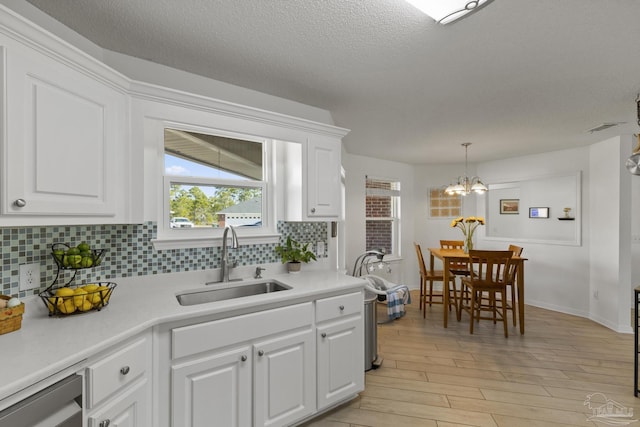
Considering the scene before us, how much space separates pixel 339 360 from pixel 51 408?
159cm

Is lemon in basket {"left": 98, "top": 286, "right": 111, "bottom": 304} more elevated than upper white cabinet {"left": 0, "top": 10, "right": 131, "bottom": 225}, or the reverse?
upper white cabinet {"left": 0, "top": 10, "right": 131, "bottom": 225}

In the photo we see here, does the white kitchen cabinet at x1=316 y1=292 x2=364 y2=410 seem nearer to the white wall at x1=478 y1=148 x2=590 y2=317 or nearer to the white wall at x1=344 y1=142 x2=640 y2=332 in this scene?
the white wall at x1=344 y1=142 x2=640 y2=332

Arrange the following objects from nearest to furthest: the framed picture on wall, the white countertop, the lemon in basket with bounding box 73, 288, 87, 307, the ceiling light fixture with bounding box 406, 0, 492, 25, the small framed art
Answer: the white countertop, the ceiling light fixture with bounding box 406, 0, 492, 25, the lemon in basket with bounding box 73, 288, 87, 307, the small framed art, the framed picture on wall

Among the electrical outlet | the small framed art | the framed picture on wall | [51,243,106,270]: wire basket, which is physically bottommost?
the electrical outlet

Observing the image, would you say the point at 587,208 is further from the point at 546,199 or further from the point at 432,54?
the point at 432,54

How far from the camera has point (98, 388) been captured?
3.90 feet

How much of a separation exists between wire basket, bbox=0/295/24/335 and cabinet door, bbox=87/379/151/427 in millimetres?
509

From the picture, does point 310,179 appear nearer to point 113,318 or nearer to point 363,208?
point 113,318

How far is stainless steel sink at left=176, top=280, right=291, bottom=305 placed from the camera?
203 cm

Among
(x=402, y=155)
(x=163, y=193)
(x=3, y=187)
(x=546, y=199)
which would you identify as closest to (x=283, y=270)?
(x=163, y=193)

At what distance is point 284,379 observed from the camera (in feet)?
6.22

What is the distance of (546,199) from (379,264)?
10.7 feet

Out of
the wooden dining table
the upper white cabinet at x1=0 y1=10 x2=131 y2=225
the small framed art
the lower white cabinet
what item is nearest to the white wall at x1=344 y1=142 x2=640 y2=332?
the small framed art

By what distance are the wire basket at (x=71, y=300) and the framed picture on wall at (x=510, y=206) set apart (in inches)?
227
